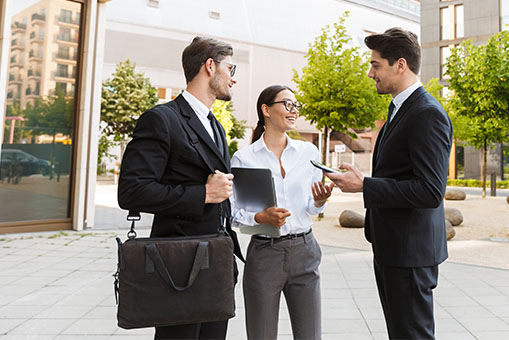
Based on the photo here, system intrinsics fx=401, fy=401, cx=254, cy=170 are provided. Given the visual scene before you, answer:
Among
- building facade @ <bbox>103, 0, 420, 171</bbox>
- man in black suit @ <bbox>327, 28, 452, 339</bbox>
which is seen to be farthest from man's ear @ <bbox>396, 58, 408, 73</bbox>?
building facade @ <bbox>103, 0, 420, 171</bbox>

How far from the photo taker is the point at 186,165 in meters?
1.88

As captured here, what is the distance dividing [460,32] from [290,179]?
1517 inches

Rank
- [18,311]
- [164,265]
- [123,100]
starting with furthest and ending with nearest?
[123,100] → [18,311] → [164,265]

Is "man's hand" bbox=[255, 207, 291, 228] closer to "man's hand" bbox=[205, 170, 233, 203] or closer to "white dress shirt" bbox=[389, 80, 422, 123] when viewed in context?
"man's hand" bbox=[205, 170, 233, 203]

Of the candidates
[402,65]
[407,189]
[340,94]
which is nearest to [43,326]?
[407,189]

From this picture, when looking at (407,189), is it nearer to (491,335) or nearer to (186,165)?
(186,165)

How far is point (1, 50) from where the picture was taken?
8750 millimetres

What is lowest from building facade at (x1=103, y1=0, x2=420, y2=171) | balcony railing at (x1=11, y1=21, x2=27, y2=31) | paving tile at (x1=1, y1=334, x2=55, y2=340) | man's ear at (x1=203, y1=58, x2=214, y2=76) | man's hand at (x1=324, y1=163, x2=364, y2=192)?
paving tile at (x1=1, y1=334, x2=55, y2=340)

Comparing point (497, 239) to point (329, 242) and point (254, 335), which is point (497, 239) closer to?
point (329, 242)

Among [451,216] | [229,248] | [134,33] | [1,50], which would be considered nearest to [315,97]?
[451,216]

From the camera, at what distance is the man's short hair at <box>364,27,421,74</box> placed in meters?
2.00

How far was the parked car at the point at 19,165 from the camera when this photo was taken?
9.09 metres

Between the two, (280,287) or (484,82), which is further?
(484,82)

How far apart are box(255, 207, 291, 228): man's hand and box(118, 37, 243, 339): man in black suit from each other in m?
0.26
